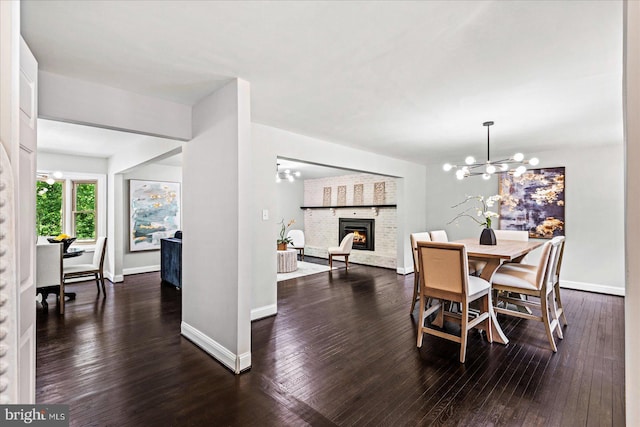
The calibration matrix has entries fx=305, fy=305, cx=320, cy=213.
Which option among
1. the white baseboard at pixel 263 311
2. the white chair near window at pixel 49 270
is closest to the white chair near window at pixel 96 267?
the white chair near window at pixel 49 270

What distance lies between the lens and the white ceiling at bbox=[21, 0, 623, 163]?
164cm

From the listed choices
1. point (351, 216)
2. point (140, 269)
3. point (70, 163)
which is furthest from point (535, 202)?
point (70, 163)

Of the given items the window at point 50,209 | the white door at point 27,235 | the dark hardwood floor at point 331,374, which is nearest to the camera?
the white door at point 27,235

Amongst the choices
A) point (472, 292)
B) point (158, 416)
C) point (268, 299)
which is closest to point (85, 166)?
point (268, 299)

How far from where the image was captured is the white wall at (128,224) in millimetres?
5934

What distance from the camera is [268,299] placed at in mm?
3723

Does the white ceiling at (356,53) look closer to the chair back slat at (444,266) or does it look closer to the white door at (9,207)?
the white door at (9,207)

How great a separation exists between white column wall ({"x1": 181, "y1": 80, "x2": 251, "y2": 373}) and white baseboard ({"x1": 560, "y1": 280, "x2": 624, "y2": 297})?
5.28m

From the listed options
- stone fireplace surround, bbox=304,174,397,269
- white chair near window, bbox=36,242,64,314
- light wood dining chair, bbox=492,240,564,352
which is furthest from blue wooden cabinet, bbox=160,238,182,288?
light wood dining chair, bbox=492,240,564,352

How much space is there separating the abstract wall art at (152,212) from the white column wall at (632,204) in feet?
22.4

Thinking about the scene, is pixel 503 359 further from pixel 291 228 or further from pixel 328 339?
pixel 291 228

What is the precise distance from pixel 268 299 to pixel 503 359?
2477mm

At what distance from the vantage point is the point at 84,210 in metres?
5.94

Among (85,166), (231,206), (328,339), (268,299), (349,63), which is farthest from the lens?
(85,166)
